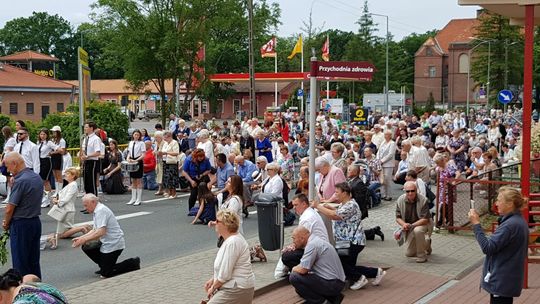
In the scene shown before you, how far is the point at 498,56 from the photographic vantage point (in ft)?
286

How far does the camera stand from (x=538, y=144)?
18.2 metres

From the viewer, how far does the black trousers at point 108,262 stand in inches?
445

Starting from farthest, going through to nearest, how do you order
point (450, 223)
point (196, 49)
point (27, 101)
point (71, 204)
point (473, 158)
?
point (27, 101) < point (196, 49) < point (473, 158) < point (450, 223) < point (71, 204)

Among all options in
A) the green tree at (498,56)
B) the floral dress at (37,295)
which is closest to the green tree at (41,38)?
the green tree at (498,56)

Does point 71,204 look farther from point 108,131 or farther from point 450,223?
point 108,131

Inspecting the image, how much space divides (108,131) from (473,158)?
47.7ft

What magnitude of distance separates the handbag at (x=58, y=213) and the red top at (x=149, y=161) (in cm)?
713

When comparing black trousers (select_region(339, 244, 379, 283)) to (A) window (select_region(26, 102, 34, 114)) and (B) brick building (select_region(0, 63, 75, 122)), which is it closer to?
(B) brick building (select_region(0, 63, 75, 122))

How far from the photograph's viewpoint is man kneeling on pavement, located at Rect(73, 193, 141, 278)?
11.1 metres

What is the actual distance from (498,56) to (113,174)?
2890 inches

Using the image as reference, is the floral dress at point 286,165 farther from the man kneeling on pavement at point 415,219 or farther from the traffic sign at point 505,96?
→ the traffic sign at point 505,96

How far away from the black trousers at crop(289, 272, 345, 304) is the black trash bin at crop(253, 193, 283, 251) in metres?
2.38

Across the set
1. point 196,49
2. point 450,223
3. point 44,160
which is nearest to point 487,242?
point 450,223

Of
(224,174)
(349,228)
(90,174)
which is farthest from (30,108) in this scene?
(349,228)
